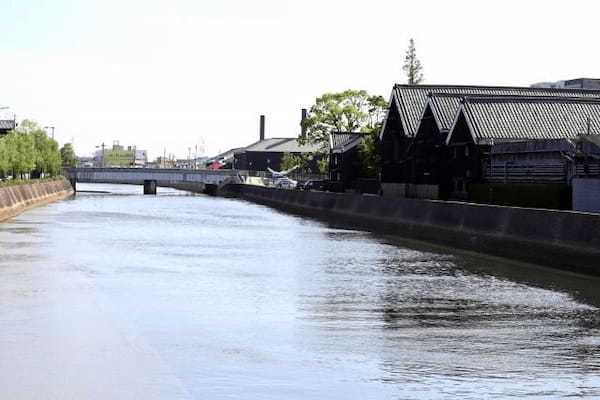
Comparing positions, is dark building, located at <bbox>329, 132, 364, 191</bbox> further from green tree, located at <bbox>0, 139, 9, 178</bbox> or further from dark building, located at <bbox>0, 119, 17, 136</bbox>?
dark building, located at <bbox>0, 119, 17, 136</bbox>

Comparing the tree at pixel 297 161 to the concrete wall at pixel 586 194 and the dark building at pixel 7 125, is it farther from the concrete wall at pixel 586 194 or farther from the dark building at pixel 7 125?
the concrete wall at pixel 586 194

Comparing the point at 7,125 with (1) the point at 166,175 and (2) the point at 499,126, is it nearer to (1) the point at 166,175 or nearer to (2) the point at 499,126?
(1) the point at 166,175

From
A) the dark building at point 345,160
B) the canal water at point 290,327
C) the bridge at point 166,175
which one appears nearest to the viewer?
the canal water at point 290,327

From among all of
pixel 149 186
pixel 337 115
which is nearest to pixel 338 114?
pixel 337 115

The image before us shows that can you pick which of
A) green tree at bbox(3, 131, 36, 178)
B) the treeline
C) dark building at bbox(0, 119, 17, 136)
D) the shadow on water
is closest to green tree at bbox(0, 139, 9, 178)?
the treeline

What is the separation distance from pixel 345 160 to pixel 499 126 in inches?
1618

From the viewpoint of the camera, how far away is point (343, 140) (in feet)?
361

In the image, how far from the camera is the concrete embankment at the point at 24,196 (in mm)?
67812

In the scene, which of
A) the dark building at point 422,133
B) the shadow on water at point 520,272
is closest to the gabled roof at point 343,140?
the dark building at point 422,133

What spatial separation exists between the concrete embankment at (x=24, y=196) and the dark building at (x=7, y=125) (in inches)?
934

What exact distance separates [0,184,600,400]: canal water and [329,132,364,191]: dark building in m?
67.9

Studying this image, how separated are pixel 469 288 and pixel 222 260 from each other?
10.5 m

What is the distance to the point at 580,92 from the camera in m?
83.8

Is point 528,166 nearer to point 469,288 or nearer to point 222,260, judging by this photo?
point 222,260
